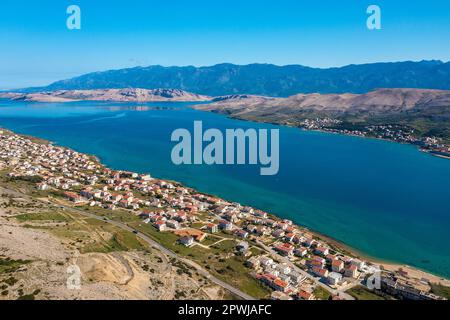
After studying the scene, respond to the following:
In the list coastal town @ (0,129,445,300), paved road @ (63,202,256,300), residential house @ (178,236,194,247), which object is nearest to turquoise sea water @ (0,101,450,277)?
coastal town @ (0,129,445,300)

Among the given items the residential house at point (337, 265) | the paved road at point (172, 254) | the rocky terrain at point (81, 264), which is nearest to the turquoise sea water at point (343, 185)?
the residential house at point (337, 265)

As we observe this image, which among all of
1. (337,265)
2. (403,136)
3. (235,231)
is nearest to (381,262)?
(337,265)

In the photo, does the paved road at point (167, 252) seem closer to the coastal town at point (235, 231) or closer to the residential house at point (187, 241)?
the coastal town at point (235, 231)

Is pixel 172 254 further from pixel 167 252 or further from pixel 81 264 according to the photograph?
pixel 81 264

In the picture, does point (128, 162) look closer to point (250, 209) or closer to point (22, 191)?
point (22, 191)
